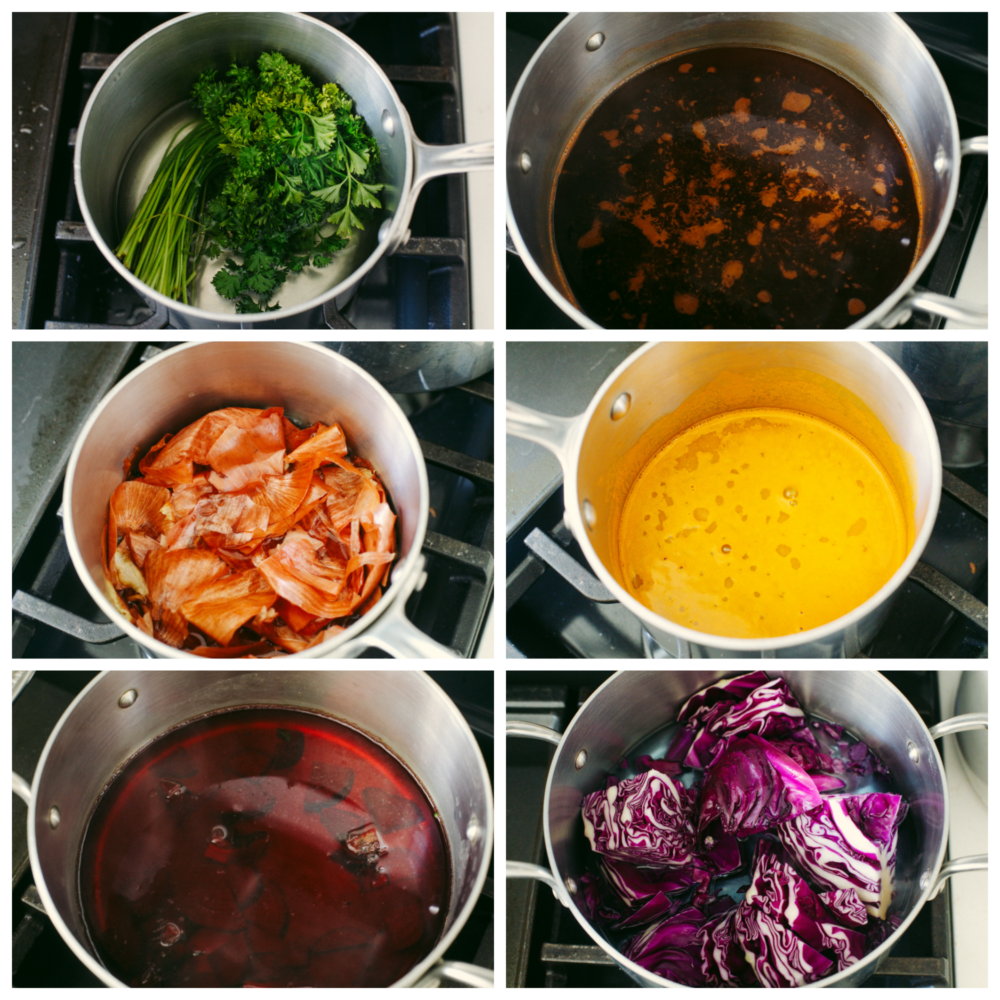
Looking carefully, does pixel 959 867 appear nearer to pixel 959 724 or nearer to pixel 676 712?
pixel 959 724

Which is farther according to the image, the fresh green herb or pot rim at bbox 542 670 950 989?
the fresh green herb

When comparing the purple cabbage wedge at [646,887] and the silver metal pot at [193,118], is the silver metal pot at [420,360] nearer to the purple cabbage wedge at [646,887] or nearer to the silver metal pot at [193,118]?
the silver metal pot at [193,118]

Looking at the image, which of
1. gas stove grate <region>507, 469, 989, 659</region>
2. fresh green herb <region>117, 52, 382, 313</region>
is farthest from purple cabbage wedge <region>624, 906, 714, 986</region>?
fresh green herb <region>117, 52, 382, 313</region>

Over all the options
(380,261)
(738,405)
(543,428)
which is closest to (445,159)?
(380,261)

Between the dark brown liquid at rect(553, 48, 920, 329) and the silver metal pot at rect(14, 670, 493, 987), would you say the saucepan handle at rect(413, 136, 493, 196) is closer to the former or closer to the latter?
the dark brown liquid at rect(553, 48, 920, 329)

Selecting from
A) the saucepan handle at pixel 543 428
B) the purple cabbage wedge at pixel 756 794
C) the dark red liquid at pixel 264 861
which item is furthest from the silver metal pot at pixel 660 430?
the dark red liquid at pixel 264 861

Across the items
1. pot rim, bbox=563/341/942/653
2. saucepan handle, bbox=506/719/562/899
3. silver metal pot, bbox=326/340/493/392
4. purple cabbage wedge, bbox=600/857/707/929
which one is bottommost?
purple cabbage wedge, bbox=600/857/707/929

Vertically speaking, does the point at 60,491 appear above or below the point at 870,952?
above
